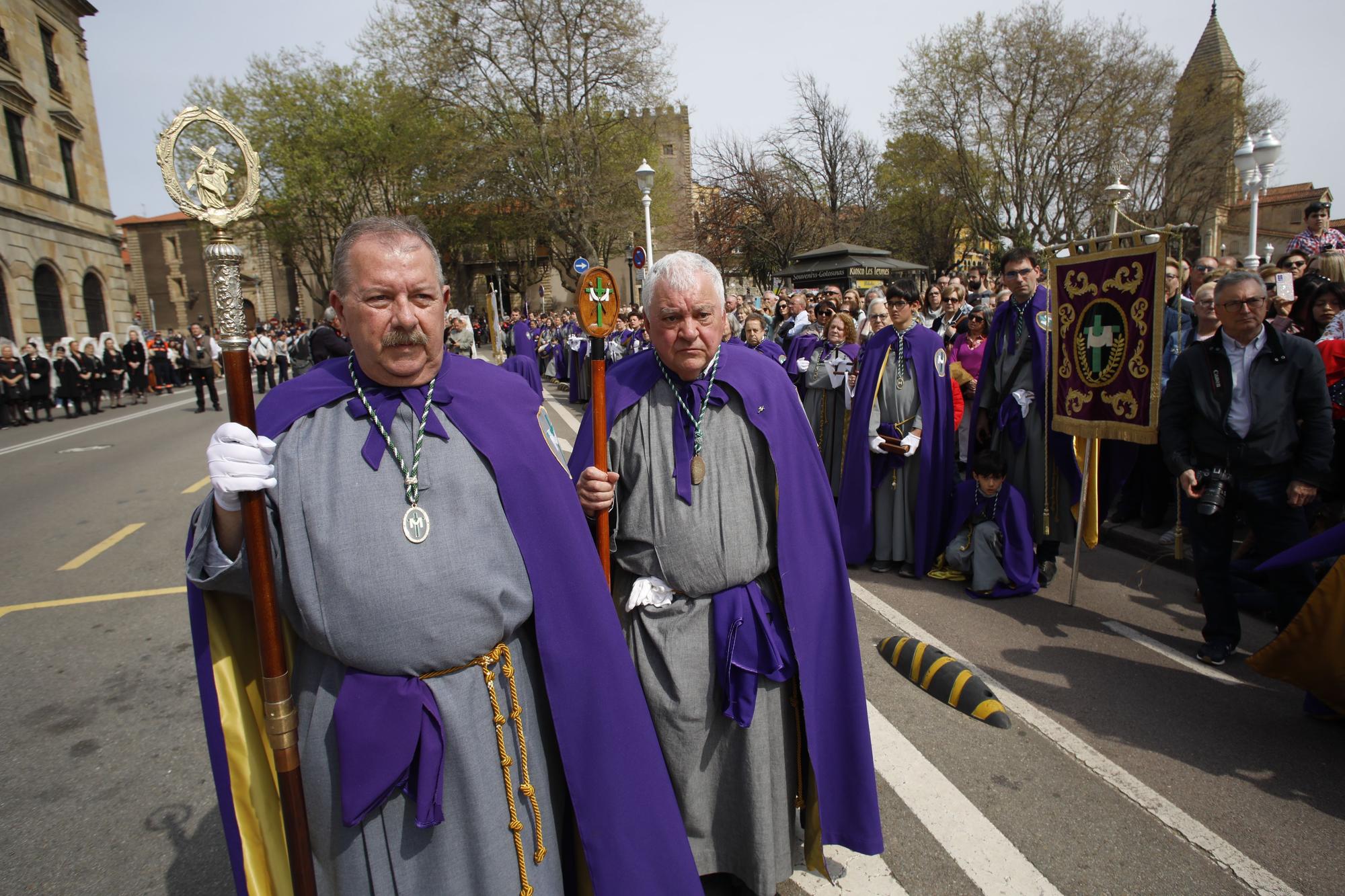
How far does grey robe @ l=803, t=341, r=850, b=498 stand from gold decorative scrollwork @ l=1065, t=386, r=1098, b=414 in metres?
2.04

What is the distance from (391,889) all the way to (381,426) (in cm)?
105

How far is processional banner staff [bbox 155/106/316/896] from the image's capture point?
166 centimetres

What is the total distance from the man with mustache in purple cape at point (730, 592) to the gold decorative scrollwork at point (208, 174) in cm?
108

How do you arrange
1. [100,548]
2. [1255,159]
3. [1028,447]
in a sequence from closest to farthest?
1. [1028,447]
2. [100,548]
3. [1255,159]

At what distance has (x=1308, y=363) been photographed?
382 centimetres

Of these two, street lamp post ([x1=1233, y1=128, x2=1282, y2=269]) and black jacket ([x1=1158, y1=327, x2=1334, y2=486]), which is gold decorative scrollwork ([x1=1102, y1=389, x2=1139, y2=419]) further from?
street lamp post ([x1=1233, y1=128, x2=1282, y2=269])

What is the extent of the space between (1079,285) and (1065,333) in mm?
308

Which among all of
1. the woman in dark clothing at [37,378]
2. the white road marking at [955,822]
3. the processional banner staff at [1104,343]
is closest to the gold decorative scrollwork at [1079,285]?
the processional banner staff at [1104,343]

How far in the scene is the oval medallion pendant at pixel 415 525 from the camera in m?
1.72

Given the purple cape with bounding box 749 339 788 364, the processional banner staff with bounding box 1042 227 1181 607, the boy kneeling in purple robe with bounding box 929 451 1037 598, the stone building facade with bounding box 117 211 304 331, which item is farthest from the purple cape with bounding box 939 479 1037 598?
the stone building facade with bounding box 117 211 304 331

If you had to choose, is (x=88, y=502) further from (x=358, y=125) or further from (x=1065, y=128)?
(x=358, y=125)

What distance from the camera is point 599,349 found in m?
2.28

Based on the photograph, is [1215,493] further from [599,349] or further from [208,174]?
[208,174]

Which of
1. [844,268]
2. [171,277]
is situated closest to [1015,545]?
[844,268]
